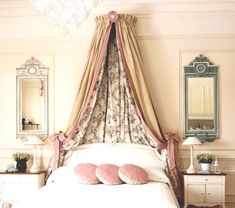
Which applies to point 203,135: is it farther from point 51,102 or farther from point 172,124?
point 51,102

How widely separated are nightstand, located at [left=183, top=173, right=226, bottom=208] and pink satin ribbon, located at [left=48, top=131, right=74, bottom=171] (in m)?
1.64

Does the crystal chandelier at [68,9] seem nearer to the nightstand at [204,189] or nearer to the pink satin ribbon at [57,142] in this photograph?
the pink satin ribbon at [57,142]

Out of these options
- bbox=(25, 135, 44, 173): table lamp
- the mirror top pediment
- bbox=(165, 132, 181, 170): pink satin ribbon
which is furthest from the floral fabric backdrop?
the mirror top pediment

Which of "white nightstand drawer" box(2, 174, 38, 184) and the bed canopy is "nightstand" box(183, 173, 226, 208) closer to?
the bed canopy

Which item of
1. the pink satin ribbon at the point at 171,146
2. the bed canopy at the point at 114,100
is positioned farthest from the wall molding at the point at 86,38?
the pink satin ribbon at the point at 171,146

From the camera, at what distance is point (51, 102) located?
208 inches

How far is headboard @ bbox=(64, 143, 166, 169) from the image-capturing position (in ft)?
15.8

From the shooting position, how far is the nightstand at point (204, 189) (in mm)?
4629

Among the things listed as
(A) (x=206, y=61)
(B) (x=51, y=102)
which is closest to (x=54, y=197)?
(B) (x=51, y=102)

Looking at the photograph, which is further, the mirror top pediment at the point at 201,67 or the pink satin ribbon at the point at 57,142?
the mirror top pediment at the point at 201,67

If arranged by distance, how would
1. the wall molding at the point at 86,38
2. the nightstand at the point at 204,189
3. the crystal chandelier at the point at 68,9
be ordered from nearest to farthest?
the crystal chandelier at the point at 68,9 → the nightstand at the point at 204,189 → the wall molding at the point at 86,38

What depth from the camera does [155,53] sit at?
5.18m

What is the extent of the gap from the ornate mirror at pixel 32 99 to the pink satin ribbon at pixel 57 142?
0.83 feet

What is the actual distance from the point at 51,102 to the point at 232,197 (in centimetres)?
279
